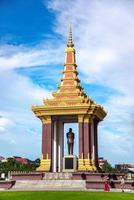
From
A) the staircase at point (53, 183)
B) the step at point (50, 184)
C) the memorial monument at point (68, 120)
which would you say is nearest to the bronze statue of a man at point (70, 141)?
the memorial monument at point (68, 120)

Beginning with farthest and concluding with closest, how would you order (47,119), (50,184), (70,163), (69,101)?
(47,119)
(69,101)
(70,163)
(50,184)

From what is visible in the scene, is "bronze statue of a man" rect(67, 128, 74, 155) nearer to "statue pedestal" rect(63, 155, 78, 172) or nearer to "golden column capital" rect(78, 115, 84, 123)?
"statue pedestal" rect(63, 155, 78, 172)

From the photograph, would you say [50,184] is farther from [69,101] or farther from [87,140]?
[69,101]

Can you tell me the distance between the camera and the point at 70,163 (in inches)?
1929

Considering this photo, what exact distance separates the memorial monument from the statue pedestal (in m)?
0.57

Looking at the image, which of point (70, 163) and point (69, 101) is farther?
point (69, 101)

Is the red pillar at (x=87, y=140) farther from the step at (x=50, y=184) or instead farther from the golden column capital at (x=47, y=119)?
the step at (x=50, y=184)

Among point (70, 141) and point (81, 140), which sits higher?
point (70, 141)

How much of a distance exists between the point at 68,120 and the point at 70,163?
253 inches

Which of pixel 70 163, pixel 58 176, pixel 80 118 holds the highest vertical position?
pixel 80 118

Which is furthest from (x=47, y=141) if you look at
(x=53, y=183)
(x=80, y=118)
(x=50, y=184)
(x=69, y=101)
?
(x=50, y=184)

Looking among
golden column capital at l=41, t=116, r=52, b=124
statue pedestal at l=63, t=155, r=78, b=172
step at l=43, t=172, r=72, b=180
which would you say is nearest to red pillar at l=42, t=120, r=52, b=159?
golden column capital at l=41, t=116, r=52, b=124

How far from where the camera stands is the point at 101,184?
3969 cm

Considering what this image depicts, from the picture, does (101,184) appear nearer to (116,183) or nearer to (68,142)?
(116,183)
